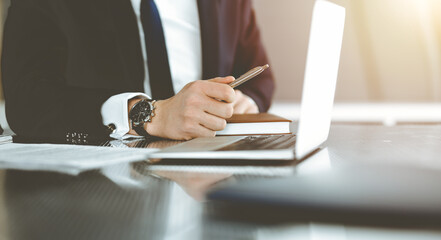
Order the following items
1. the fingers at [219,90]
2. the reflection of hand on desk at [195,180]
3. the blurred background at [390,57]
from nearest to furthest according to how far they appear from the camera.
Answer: the reflection of hand on desk at [195,180]
the fingers at [219,90]
the blurred background at [390,57]

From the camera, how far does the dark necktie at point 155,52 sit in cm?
141

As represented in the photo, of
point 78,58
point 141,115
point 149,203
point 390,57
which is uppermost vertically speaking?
point 390,57

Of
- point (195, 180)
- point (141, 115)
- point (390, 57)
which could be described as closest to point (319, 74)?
point (195, 180)

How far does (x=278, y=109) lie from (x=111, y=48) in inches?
71.9

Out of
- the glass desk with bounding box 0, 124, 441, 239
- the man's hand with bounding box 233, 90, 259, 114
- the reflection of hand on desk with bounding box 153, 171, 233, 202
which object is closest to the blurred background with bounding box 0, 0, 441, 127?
the man's hand with bounding box 233, 90, 259, 114

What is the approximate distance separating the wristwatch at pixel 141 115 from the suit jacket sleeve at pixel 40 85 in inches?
3.1

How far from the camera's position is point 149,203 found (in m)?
0.41

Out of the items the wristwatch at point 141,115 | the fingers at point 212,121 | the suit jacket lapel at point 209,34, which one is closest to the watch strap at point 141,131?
the wristwatch at point 141,115

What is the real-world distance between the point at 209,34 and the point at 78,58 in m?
0.50

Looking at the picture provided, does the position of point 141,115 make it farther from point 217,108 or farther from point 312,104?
point 312,104

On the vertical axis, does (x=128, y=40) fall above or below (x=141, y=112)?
above

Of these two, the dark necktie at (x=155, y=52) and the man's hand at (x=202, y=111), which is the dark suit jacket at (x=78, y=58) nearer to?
the dark necktie at (x=155, y=52)

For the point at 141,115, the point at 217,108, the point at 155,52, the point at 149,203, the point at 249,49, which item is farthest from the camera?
the point at 249,49

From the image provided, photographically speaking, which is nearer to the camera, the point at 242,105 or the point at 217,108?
the point at 217,108
